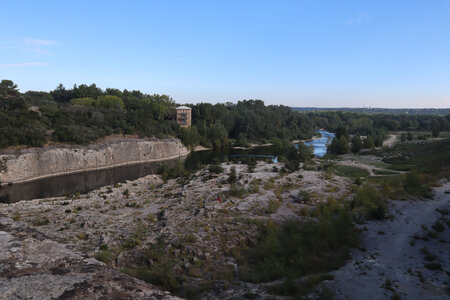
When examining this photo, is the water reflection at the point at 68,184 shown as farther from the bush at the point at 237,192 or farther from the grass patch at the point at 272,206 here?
the grass patch at the point at 272,206

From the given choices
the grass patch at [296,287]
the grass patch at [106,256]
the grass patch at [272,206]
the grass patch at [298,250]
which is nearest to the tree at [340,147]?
the grass patch at [272,206]

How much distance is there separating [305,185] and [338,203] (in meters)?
6.37

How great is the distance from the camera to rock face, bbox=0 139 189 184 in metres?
42.0

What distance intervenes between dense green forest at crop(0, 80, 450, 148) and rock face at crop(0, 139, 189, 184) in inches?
122

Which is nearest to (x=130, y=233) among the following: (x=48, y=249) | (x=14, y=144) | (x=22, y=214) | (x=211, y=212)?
(x=211, y=212)

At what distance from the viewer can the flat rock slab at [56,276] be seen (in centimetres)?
699

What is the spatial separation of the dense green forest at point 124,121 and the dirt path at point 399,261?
51.0m

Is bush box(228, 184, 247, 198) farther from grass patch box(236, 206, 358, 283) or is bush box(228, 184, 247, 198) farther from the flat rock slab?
the flat rock slab

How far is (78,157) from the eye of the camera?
5119 centimetres

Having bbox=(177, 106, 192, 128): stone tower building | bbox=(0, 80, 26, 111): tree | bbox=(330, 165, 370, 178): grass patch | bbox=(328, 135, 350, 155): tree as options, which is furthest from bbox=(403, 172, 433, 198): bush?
bbox=(177, 106, 192, 128): stone tower building

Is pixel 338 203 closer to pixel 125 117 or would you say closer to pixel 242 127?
pixel 125 117

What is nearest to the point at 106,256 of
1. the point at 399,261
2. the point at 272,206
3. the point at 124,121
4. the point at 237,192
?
the point at 272,206

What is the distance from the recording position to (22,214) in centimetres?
2361

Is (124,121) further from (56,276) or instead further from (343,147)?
(56,276)
